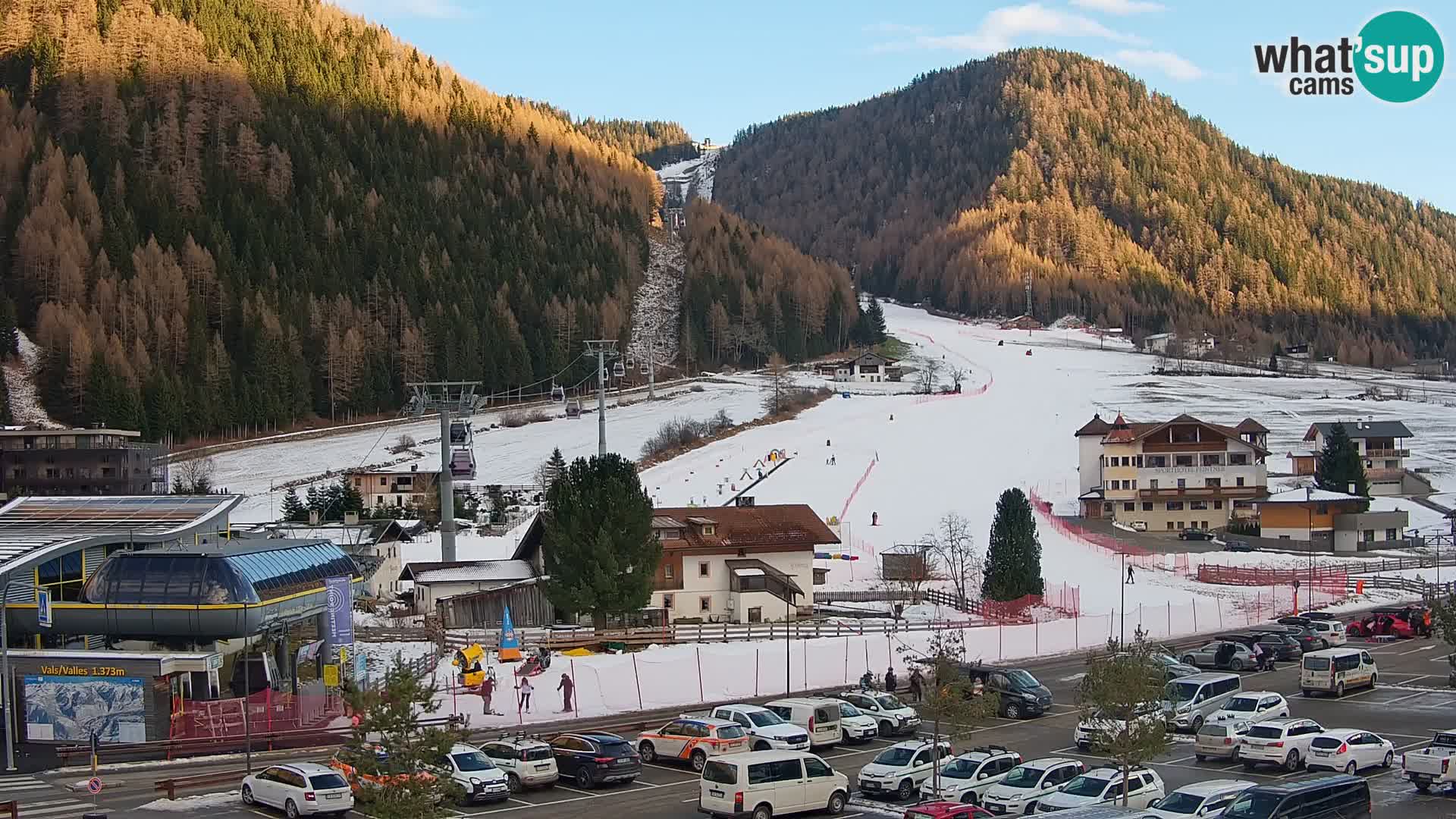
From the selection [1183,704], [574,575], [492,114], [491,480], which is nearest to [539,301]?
[492,114]

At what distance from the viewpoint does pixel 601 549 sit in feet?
139

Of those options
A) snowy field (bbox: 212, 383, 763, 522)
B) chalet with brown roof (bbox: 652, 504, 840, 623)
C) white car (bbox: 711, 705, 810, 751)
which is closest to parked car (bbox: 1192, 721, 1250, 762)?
white car (bbox: 711, 705, 810, 751)

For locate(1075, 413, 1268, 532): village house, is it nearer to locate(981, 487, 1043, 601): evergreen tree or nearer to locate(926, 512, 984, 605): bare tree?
locate(926, 512, 984, 605): bare tree

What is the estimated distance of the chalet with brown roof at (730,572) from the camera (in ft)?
158

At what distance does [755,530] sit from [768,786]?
27440 mm

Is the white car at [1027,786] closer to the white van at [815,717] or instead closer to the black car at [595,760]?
the white van at [815,717]

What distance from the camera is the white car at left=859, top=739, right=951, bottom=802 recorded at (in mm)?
24406

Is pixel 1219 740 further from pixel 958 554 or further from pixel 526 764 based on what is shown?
pixel 958 554

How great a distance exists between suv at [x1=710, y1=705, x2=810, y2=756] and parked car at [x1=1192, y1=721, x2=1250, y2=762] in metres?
7.07

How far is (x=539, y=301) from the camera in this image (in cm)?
15475

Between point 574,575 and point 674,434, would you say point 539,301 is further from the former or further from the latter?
point 574,575

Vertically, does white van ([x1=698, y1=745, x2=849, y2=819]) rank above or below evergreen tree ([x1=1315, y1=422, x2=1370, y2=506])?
below

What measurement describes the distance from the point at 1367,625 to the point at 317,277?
116 meters

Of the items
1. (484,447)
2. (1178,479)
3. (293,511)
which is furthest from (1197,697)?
(484,447)
